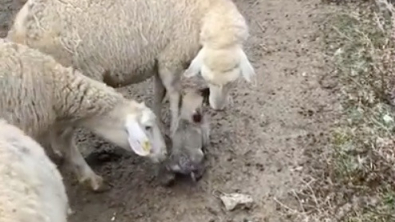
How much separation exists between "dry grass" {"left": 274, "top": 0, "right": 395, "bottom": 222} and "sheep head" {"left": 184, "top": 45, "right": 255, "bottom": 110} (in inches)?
28.6

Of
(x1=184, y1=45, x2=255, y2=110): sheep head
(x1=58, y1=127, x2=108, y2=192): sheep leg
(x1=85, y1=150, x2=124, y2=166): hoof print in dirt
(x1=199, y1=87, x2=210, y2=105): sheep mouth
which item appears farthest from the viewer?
(x1=85, y1=150, x2=124, y2=166): hoof print in dirt

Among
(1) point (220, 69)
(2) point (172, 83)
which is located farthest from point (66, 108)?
(1) point (220, 69)

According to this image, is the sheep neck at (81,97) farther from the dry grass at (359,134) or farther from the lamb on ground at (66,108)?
the dry grass at (359,134)

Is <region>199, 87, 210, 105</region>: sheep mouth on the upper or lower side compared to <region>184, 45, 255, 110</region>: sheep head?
lower

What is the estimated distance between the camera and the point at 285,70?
24.4 feet

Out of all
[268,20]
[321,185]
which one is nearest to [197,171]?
[321,185]

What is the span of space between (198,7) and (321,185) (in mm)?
1432

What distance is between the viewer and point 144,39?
6.51 meters

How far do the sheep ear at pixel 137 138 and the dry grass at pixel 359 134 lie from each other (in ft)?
3.10

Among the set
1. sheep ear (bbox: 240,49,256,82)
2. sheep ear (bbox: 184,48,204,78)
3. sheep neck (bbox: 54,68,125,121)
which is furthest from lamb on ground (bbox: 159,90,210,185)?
sheep neck (bbox: 54,68,125,121)

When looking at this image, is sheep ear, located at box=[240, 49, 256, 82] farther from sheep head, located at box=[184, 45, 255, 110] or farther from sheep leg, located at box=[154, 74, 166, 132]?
sheep leg, located at box=[154, 74, 166, 132]

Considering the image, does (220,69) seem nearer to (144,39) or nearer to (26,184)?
(144,39)

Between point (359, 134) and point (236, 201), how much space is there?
1.00m

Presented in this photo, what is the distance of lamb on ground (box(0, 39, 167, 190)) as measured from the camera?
5828 mm
